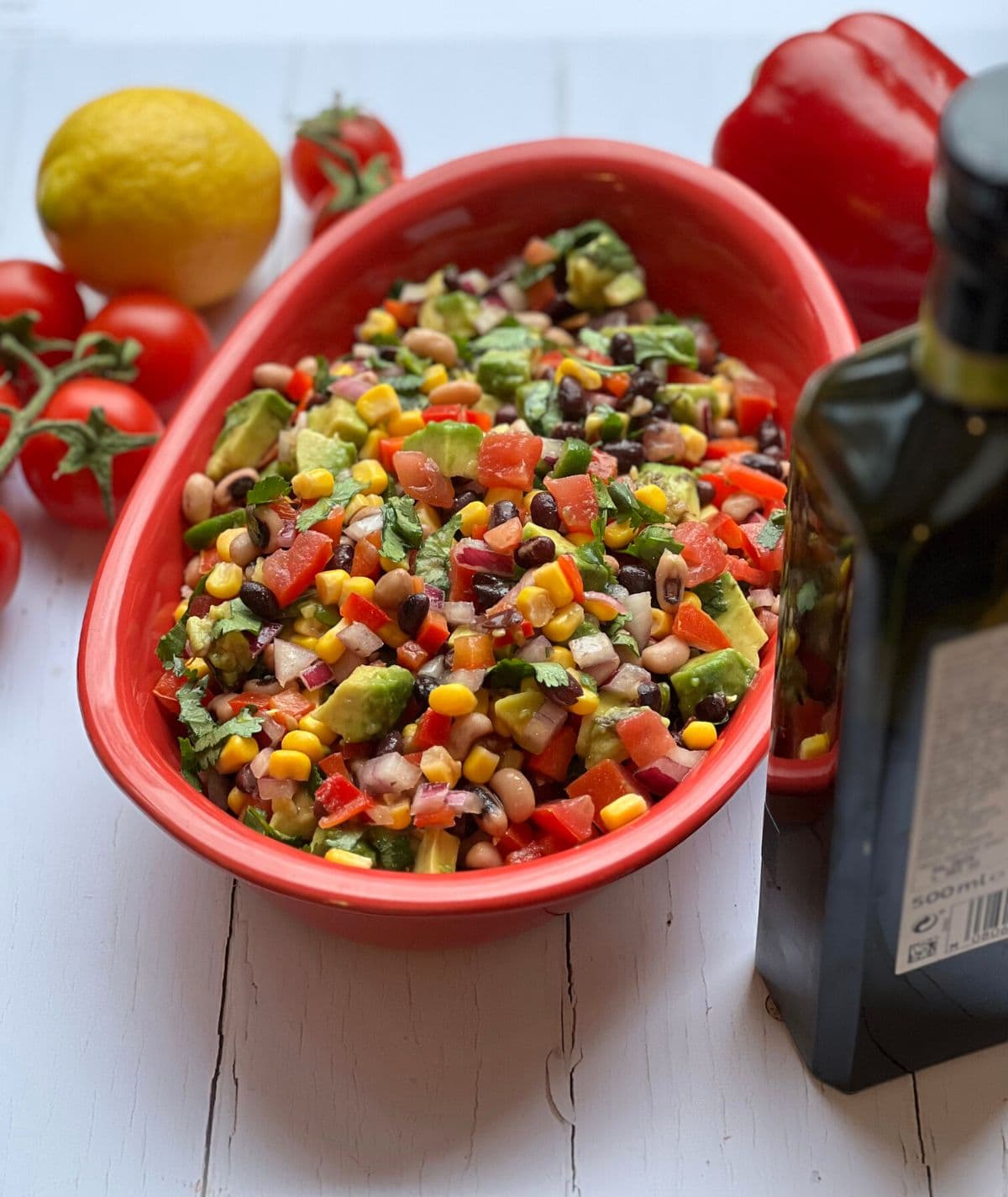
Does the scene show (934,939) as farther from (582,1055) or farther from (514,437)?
(514,437)

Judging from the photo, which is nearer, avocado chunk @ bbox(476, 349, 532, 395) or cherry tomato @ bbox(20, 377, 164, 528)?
avocado chunk @ bbox(476, 349, 532, 395)

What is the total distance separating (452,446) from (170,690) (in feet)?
1.63

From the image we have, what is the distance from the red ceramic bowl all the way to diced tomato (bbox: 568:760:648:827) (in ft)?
0.36

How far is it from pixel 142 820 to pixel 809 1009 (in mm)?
923

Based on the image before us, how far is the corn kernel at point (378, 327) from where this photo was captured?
2318 mm

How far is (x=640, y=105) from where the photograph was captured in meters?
3.00

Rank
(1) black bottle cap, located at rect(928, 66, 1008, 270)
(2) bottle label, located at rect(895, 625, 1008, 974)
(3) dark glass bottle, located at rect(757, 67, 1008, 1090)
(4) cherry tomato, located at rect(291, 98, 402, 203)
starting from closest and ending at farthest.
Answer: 1. (1) black bottle cap, located at rect(928, 66, 1008, 270)
2. (3) dark glass bottle, located at rect(757, 67, 1008, 1090)
3. (2) bottle label, located at rect(895, 625, 1008, 974)
4. (4) cherry tomato, located at rect(291, 98, 402, 203)

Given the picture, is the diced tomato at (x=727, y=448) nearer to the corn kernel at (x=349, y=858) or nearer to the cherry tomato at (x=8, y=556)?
the corn kernel at (x=349, y=858)

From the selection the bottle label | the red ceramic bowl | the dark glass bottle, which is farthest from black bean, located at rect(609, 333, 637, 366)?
the bottle label

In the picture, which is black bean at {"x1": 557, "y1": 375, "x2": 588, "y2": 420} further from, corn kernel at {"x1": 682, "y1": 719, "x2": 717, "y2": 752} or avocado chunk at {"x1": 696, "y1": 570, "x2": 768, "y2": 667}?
corn kernel at {"x1": 682, "y1": 719, "x2": 717, "y2": 752}

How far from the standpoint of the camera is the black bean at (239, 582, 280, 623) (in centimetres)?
186

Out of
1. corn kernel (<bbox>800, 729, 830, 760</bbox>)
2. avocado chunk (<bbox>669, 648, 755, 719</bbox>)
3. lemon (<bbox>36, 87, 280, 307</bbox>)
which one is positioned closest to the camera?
corn kernel (<bbox>800, 729, 830, 760</bbox>)

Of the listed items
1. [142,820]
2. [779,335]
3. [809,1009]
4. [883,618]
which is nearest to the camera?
[883,618]

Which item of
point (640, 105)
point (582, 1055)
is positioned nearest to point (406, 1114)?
point (582, 1055)
